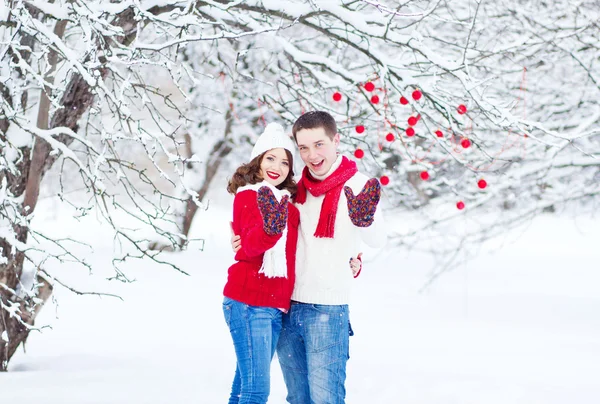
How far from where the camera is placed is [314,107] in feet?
18.0

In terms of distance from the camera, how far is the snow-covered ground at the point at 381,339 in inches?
196

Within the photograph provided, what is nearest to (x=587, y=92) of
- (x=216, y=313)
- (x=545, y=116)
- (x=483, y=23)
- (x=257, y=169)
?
(x=545, y=116)

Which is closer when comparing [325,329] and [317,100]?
[325,329]

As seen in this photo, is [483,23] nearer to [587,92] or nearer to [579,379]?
[587,92]

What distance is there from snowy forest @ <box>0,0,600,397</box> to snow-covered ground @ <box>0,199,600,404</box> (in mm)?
676

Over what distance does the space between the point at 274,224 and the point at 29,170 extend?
290 centimetres

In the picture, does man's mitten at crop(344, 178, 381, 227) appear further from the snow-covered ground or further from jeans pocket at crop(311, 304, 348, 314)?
the snow-covered ground

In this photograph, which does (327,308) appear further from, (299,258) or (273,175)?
(273,175)

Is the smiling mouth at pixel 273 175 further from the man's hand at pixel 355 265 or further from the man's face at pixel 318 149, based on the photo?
the man's hand at pixel 355 265

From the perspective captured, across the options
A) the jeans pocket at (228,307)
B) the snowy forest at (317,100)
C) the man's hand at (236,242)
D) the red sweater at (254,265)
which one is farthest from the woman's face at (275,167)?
the jeans pocket at (228,307)

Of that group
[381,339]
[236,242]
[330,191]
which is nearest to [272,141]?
[330,191]

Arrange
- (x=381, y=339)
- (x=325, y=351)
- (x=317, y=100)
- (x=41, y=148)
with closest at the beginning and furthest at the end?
(x=325, y=351)
(x=41, y=148)
(x=317, y=100)
(x=381, y=339)

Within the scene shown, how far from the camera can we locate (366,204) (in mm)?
3090

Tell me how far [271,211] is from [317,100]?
3739 mm
